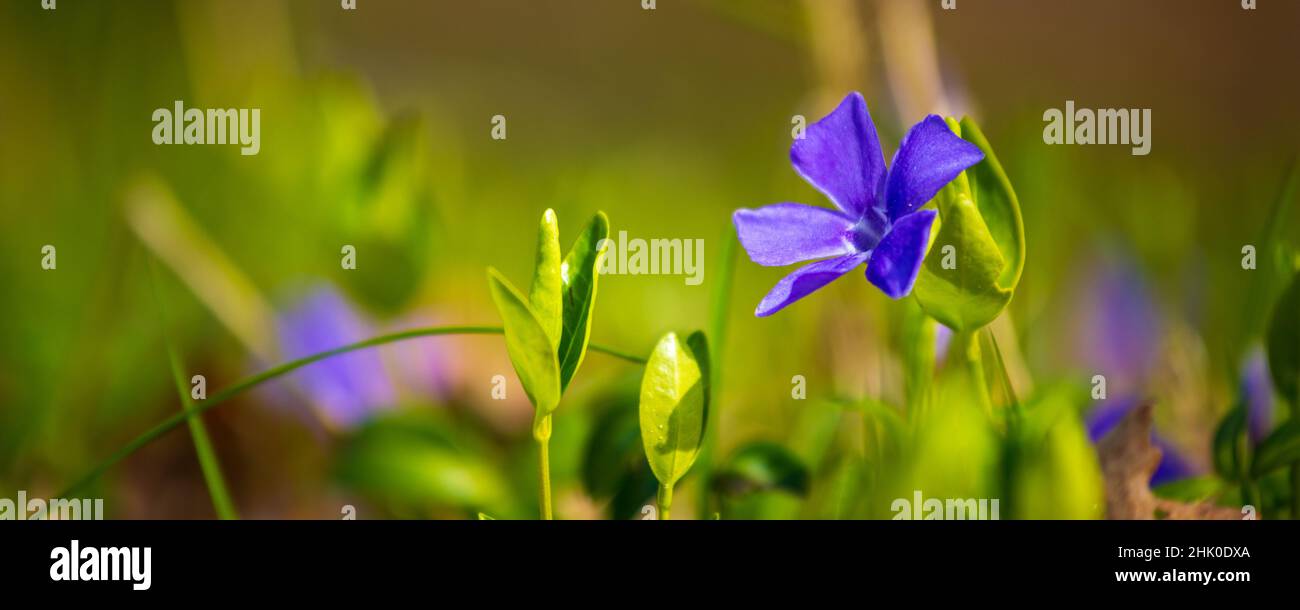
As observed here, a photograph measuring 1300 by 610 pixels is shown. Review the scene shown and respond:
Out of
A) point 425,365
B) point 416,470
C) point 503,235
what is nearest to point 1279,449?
point 416,470

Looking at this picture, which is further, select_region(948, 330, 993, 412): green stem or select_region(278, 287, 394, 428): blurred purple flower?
select_region(278, 287, 394, 428): blurred purple flower

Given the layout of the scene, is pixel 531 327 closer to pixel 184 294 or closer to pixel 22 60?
pixel 184 294

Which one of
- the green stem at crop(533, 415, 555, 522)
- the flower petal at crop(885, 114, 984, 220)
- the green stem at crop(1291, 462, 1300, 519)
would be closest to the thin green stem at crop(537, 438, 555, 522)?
the green stem at crop(533, 415, 555, 522)

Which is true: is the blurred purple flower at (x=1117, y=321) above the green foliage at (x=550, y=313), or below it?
above

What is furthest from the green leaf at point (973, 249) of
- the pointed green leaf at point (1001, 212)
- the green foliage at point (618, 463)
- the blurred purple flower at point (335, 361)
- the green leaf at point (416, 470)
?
the blurred purple flower at point (335, 361)

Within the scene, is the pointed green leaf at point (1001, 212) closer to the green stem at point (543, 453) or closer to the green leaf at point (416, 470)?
the green stem at point (543, 453)

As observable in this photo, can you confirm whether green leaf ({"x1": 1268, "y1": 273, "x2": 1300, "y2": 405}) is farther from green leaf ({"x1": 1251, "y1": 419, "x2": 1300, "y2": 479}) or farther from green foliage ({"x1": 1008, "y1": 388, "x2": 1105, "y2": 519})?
green foliage ({"x1": 1008, "y1": 388, "x2": 1105, "y2": 519})

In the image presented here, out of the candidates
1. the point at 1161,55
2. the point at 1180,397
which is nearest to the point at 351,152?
the point at 1180,397
